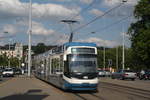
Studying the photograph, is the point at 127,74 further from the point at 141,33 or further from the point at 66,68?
the point at 66,68

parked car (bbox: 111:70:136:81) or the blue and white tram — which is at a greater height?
the blue and white tram

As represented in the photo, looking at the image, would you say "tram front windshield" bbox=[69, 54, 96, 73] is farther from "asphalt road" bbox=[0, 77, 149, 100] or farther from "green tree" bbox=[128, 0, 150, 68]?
"green tree" bbox=[128, 0, 150, 68]

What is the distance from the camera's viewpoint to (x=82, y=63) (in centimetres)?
2233

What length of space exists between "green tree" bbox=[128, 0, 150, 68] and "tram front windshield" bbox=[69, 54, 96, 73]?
37.3 meters

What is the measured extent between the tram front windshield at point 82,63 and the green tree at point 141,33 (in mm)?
37286

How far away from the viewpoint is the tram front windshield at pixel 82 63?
22.1 m

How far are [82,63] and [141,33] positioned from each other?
39930 mm

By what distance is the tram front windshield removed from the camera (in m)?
22.1

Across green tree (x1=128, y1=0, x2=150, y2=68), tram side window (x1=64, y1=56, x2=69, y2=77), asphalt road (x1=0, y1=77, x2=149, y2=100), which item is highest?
A: green tree (x1=128, y1=0, x2=150, y2=68)

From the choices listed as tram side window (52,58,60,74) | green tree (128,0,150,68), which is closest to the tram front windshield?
tram side window (52,58,60,74)

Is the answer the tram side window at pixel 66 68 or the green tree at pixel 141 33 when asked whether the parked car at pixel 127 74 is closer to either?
the green tree at pixel 141 33

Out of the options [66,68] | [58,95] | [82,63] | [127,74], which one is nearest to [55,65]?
[66,68]

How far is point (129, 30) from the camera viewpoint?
6469 centimetres

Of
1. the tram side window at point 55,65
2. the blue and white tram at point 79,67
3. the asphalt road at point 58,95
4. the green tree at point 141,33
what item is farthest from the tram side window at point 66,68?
the green tree at point 141,33
